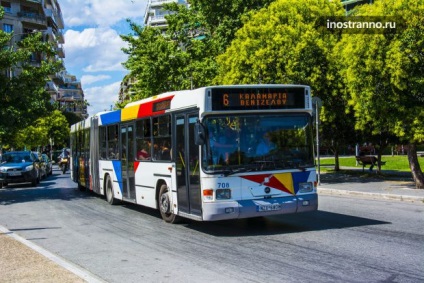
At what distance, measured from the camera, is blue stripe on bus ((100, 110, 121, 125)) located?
15.6 meters

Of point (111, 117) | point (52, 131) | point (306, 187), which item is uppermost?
point (52, 131)

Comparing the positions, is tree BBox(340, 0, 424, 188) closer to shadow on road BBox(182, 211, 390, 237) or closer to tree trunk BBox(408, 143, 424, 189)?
tree trunk BBox(408, 143, 424, 189)

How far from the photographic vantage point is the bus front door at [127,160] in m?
14.3

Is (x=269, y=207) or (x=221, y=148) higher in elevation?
(x=221, y=148)

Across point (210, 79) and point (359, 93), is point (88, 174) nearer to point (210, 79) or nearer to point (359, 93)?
point (359, 93)

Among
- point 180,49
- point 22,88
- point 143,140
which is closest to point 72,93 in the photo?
point 180,49

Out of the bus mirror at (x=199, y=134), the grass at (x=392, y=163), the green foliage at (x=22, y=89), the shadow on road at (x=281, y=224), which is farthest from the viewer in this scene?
the grass at (x=392, y=163)

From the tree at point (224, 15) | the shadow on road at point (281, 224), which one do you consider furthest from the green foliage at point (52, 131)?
the shadow on road at point (281, 224)

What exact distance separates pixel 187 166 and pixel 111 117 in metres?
6.27

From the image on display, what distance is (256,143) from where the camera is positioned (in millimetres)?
10062

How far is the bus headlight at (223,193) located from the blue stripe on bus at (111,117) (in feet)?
20.9

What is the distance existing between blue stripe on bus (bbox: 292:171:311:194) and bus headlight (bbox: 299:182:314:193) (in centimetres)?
7

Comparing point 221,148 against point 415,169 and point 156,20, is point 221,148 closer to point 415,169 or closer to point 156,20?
point 415,169

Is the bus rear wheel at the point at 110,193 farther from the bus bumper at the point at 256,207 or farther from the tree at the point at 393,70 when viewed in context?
the tree at the point at 393,70
